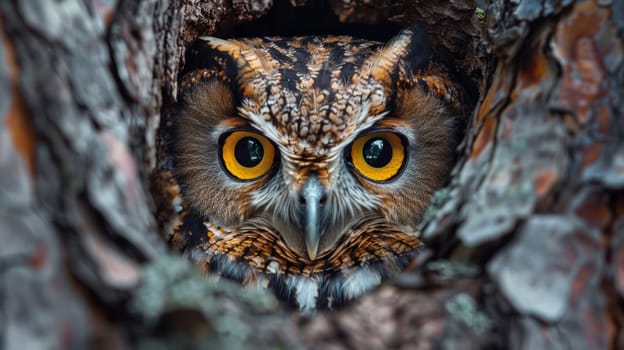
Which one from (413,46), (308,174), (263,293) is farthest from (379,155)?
(263,293)

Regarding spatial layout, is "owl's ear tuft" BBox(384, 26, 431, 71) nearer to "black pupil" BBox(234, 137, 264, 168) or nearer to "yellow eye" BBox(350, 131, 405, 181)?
"yellow eye" BBox(350, 131, 405, 181)

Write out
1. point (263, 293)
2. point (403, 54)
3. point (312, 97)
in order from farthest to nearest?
point (403, 54) < point (312, 97) < point (263, 293)

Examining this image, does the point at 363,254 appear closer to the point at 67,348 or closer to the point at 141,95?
the point at 141,95

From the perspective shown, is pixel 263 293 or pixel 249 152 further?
pixel 249 152

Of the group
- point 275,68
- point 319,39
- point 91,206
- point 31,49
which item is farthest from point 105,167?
point 319,39

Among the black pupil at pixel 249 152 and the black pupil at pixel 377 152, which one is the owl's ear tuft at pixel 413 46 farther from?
the black pupil at pixel 249 152

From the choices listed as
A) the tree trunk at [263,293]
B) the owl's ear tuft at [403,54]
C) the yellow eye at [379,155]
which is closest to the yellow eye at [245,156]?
the yellow eye at [379,155]

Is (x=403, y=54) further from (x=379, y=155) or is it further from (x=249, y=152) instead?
(x=249, y=152)
